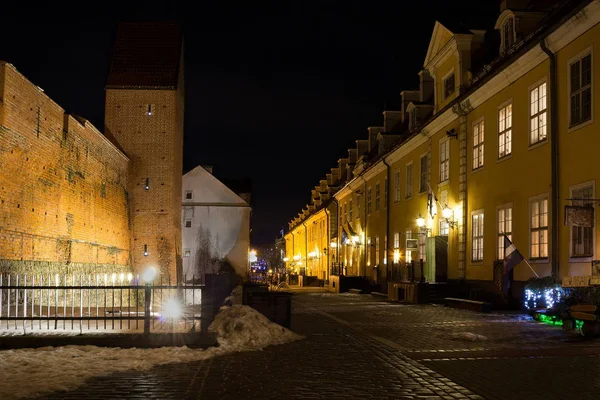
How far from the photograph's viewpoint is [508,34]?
22.4 m

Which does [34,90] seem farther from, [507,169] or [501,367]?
[501,367]

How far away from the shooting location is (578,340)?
13.1 metres

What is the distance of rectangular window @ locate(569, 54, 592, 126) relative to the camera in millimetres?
17098

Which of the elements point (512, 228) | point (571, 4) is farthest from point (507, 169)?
point (571, 4)

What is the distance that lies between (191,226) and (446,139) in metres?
39.6

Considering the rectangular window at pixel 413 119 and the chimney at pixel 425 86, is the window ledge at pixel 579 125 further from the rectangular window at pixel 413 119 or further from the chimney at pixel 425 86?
the chimney at pixel 425 86

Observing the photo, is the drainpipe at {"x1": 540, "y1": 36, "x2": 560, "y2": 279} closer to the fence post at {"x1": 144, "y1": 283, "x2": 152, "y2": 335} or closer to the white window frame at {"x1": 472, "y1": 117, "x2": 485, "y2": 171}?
the white window frame at {"x1": 472, "y1": 117, "x2": 485, "y2": 171}

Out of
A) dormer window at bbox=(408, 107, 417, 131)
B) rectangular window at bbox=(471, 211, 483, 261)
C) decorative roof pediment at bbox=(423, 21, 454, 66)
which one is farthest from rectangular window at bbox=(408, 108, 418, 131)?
rectangular window at bbox=(471, 211, 483, 261)

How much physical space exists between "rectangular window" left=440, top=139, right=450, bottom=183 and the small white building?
37389 mm

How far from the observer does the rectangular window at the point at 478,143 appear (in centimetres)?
2488

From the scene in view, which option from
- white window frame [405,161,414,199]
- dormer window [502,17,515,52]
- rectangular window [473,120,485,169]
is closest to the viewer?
dormer window [502,17,515,52]

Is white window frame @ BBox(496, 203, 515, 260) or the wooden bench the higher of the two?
white window frame @ BBox(496, 203, 515, 260)

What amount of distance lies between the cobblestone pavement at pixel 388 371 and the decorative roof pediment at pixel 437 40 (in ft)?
53.8

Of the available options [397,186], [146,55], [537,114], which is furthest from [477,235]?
[146,55]
